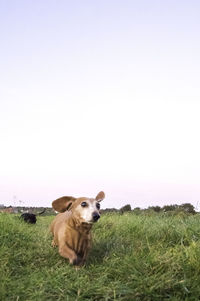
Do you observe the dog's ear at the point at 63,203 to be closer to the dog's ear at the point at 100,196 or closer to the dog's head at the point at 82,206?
the dog's head at the point at 82,206

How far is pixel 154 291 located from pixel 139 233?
3.61 meters

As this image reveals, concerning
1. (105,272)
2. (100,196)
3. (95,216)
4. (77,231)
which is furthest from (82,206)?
(105,272)

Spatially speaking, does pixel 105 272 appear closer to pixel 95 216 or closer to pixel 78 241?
pixel 95 216

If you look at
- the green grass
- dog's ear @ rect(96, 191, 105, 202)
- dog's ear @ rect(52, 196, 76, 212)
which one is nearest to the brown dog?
dog's ear @ rect(52, 196, 76, 212)

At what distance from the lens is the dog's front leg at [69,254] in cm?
705

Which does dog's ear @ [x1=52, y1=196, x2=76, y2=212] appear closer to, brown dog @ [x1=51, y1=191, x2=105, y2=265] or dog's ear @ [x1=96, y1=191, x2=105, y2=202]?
brown dog @ [x1=51, y1=191, x2=105, y2=265]

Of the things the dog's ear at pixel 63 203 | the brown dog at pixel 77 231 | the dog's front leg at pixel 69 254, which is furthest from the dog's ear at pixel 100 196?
the dog's front leg at pixel 69 254

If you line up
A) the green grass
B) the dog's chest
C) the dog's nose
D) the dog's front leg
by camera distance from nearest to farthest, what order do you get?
the green grass → the dog's nose → the dog's front leg → the dog's chest

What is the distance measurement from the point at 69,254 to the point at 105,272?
3.28 ft

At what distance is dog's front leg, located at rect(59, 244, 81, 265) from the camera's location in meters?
7.05

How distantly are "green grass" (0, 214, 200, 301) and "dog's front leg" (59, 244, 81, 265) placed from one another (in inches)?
6.0

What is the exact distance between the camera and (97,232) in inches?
381

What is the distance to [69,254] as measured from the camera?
23.5ft

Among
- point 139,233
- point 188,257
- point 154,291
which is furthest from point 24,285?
point 139,233
